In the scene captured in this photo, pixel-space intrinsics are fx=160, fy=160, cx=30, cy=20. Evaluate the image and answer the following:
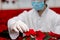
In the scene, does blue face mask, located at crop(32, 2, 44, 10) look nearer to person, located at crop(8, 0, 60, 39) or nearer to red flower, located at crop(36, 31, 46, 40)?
person, located at crop(8, 0, 60, 39)

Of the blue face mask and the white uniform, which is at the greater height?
the blue face mask

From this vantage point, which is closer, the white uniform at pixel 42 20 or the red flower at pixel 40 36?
the red flower at pixel 40 36

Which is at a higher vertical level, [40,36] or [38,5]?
[38,5]

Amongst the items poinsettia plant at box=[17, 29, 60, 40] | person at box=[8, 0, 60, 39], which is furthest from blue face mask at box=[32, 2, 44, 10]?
poinsettia plant at box=[17, 29, 60, 40]

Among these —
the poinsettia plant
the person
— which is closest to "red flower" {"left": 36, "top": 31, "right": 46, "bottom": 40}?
the poinsettia plant

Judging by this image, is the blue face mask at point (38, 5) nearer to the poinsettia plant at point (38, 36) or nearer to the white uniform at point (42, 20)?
the white uniform at point (42, 20)

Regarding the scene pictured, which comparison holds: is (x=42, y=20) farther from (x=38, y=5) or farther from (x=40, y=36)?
(x=40, y=36)

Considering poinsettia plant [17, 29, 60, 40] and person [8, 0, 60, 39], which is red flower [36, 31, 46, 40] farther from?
person [8, 0, 60, 39]

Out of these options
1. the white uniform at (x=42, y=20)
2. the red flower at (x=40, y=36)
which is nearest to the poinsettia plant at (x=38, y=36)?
the red flower at (x=40, y=36)

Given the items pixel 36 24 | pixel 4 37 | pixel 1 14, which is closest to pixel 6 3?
pixel 1 14

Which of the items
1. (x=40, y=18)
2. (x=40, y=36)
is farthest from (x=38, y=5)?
(x=40, y=36)

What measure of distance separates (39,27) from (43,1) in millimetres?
263

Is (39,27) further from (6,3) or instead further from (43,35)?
(6,3)

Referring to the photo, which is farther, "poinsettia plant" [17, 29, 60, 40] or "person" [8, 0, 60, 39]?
"person" [8, 0, 60, 39]
